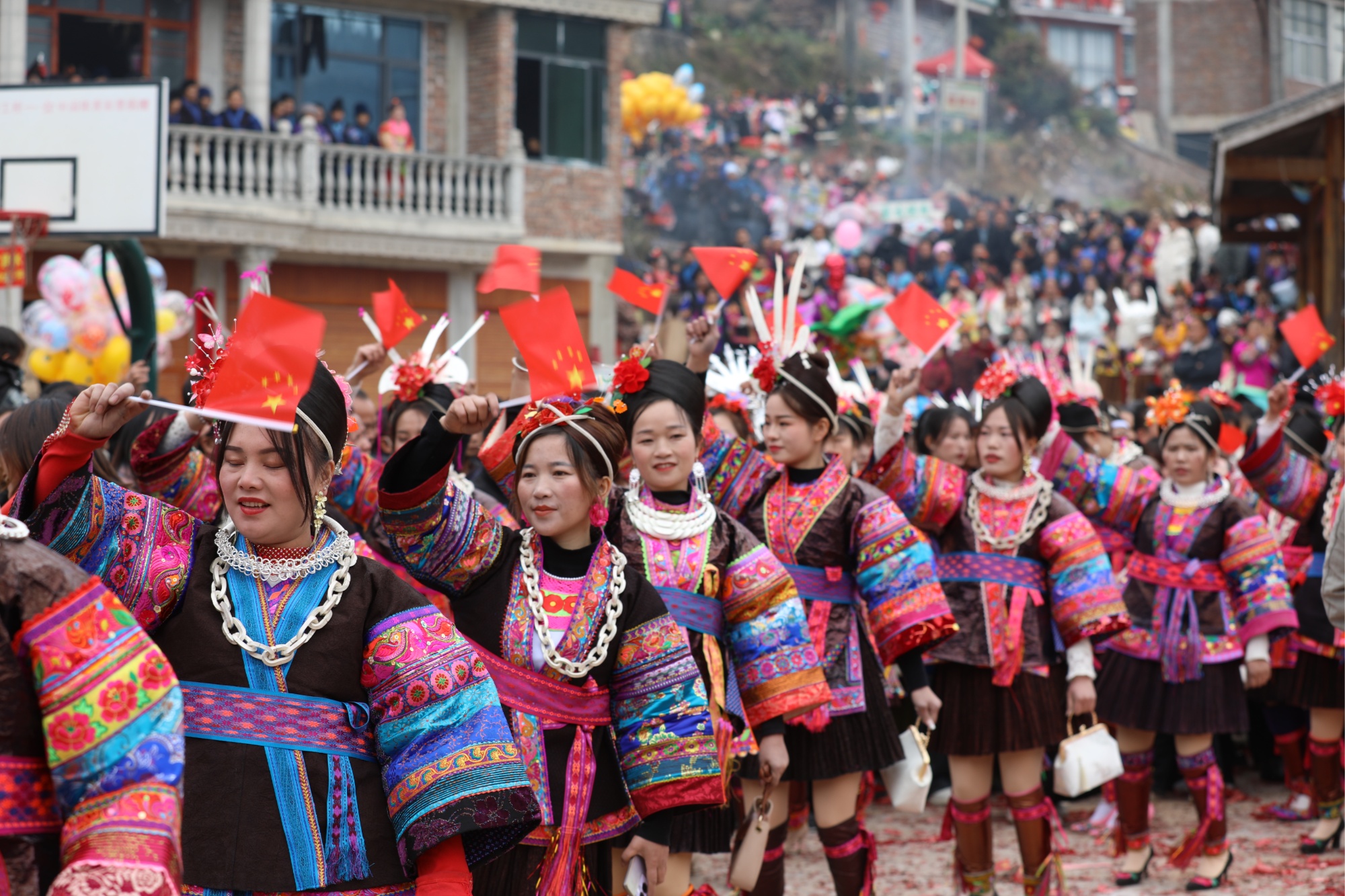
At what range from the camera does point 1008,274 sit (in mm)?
24719

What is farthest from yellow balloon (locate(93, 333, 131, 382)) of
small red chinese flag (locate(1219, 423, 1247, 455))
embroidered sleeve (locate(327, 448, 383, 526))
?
small red chinese flag (locate(1219, 423, 1247, 455))

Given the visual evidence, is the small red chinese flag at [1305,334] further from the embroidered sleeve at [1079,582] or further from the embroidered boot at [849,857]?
the embroidered boot at [849,857]

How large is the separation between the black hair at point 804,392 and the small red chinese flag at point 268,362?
267 centimetres

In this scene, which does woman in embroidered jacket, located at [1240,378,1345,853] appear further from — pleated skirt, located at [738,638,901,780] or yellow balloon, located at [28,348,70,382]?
yellow balloon, located at [28,348,70,382]

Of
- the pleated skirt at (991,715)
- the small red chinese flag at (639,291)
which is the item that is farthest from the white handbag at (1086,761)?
the small red chinese flag at (639,291)

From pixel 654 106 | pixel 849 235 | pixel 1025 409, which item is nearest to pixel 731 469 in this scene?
pixel 1025 409

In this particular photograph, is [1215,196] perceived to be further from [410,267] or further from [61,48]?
[61,48]

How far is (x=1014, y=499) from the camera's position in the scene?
5.71 m

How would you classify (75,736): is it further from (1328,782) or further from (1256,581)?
(1328,782)

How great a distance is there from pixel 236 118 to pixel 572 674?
627 inches

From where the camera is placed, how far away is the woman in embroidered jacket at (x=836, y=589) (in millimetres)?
4969

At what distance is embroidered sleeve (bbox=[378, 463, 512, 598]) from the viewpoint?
10.6 feet

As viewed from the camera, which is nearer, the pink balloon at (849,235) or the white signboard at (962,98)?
the pink balloon at (849,235)

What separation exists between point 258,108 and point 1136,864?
1534 cm
